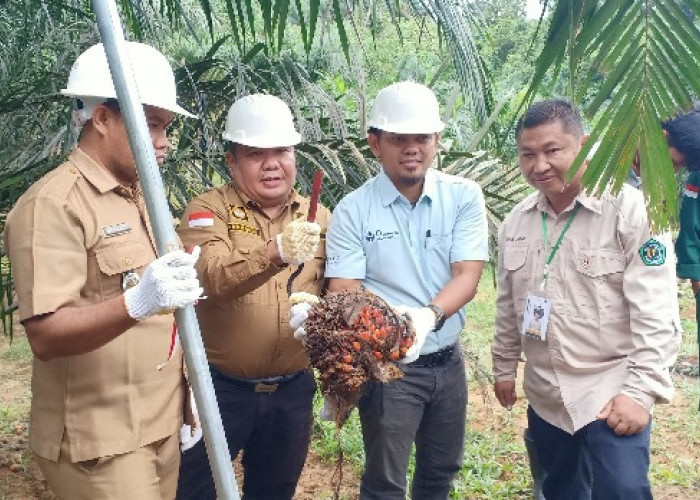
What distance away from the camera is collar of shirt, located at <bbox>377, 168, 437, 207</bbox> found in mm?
2537

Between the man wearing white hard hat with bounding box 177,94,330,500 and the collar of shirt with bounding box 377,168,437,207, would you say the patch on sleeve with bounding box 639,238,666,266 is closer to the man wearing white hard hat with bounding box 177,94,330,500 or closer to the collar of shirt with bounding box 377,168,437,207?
the collar of shirt with bounding box 377,168,437,207

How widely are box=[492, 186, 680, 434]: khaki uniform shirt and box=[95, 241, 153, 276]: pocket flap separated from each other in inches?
51.6

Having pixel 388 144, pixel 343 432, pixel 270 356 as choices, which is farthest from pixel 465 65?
pixel 343 432

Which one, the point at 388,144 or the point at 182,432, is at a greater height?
the point at 388,144

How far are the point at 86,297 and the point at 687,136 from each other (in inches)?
75.7

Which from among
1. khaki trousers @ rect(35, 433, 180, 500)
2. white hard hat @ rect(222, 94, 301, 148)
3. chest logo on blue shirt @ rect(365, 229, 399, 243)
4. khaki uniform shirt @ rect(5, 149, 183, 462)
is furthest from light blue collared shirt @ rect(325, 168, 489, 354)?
khaki trousers @ rect(35, 433, 180, 500)

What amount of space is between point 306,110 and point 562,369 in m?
1.78

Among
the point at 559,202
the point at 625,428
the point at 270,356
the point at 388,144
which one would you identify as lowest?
the point at 625,428

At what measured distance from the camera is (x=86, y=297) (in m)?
1.79

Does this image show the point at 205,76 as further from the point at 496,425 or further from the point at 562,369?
the point at 496,425

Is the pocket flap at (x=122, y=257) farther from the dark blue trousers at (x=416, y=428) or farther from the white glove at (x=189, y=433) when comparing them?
the dark blue trousers at (x=416, y=428)

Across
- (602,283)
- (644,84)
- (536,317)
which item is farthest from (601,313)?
(644,84)

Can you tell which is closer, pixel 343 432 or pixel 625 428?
pixel 625 428

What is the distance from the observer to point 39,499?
12.1 ft
